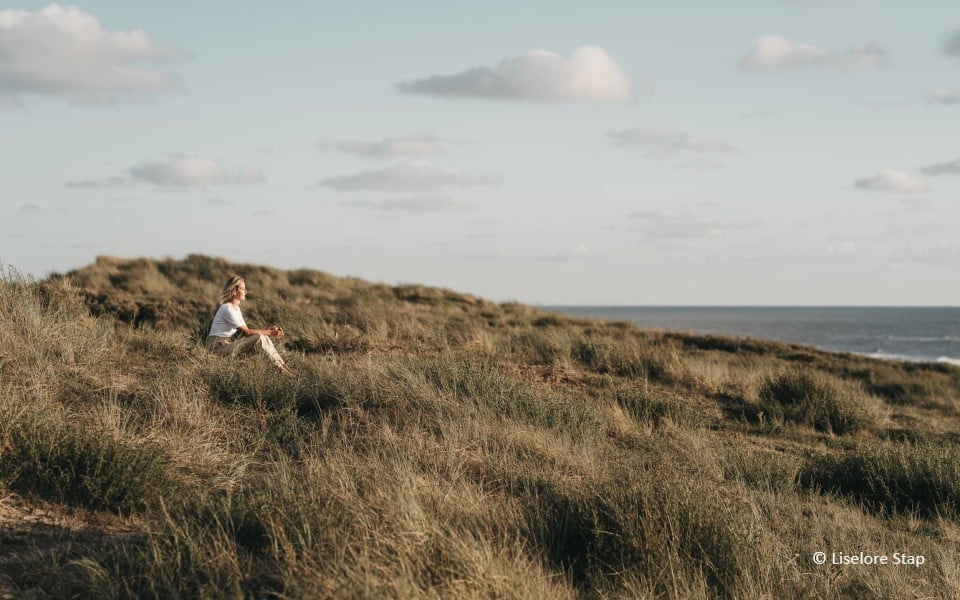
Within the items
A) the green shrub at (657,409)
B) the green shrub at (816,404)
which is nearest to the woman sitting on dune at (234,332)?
the green shrub at (657,409)

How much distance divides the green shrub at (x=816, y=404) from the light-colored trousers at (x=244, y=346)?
23.5 feet

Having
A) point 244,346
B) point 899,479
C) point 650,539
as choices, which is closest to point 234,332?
point 244,346

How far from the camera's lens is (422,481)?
593cm

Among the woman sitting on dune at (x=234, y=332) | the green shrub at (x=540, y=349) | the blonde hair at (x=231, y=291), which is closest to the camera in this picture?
the woman sitting on dune at (x=234, y=332)

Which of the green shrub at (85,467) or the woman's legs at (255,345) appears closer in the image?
the green shrub at (85,467)

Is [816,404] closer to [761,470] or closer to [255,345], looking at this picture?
[761,470]

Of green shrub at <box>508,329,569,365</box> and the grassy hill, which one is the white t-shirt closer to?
the grassy hill

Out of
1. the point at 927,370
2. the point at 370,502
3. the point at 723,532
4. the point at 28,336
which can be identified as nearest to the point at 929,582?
the point at 723,532

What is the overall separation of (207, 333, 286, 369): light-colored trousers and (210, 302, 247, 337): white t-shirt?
79 mm

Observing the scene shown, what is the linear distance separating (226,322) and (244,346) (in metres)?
0.65

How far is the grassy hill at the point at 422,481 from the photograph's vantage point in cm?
470

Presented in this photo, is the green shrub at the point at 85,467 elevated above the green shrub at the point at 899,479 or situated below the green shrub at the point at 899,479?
above

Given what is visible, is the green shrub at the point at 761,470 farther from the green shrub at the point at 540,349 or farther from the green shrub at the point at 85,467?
the green shrub at the point at 540,349

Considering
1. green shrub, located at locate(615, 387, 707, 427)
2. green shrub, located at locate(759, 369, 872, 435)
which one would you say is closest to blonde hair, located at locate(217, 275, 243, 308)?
green shrub, located at locate(615, 387, 707, 427)
